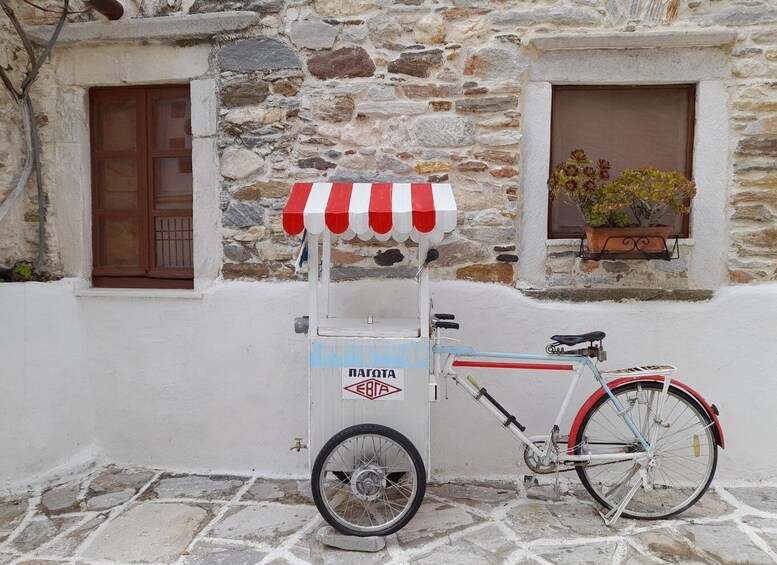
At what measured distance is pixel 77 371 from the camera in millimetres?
3881

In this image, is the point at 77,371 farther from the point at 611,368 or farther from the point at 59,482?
the point at 611,368

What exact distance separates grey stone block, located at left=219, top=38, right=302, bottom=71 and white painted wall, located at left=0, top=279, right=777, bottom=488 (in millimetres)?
1384

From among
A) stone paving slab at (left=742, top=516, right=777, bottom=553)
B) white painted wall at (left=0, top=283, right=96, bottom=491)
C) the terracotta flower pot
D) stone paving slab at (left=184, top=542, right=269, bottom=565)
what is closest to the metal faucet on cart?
stone paving slab at (left=742, top=516, right=777, bottom=553)

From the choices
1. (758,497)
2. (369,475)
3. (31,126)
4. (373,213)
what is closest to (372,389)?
(369,475)

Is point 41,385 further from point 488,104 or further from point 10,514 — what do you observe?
point 488,104

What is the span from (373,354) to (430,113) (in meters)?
1.61

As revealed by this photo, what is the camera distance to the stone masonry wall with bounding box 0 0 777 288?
11.5ft

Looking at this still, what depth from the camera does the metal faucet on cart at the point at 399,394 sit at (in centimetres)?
281

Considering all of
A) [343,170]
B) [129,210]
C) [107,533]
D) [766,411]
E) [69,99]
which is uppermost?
[69,99]

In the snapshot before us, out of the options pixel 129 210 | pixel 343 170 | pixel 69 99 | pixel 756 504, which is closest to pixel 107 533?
pixel 129 210

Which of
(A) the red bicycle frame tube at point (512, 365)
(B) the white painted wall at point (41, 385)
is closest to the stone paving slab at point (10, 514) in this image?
(B) the white painted wall at point (41, 385)

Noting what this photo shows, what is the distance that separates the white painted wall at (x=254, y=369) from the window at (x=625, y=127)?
0.63 meters

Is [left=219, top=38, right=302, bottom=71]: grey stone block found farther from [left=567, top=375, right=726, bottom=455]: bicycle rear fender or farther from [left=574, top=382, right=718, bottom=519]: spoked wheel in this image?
[left=574, top=382, right=718, bottom=519]: spoked wheel

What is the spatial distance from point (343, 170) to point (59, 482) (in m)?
2.65
